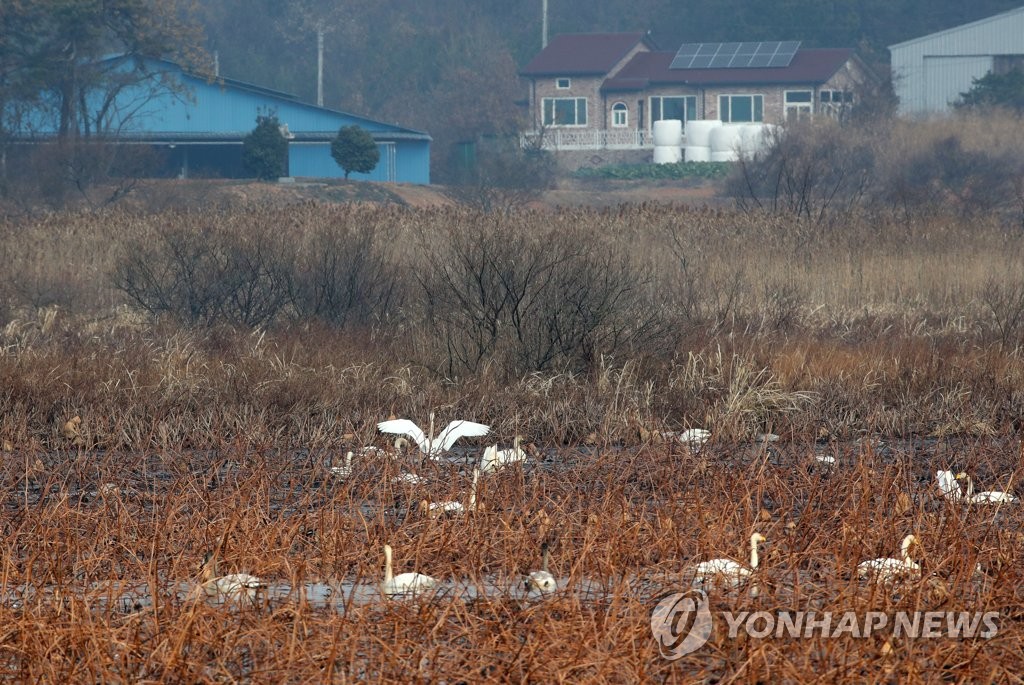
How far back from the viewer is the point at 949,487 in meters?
7.89

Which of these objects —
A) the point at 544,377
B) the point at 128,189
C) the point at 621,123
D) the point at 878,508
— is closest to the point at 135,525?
the point at 878,508

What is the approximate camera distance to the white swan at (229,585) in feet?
18.4

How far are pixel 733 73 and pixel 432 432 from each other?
55.0 meters

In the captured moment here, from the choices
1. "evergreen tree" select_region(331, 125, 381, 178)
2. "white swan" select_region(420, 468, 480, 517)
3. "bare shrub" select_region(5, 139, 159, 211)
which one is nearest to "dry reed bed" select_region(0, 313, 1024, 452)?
"white swan" select_region(420, 468, 480, 517)

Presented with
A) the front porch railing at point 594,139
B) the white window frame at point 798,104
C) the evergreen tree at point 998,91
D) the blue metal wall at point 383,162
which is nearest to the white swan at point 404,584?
the blue metal wall at point 383,162

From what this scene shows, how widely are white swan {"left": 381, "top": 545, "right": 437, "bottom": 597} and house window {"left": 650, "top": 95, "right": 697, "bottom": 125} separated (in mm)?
59579

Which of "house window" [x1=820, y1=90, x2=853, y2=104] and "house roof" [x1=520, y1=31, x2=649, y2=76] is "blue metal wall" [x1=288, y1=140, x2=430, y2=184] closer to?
"house roof" [x1=520, y1=31, x2=649, y2=76]

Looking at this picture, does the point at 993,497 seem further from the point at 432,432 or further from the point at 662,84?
the point at 662,84

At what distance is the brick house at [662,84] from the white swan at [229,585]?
2112 inches

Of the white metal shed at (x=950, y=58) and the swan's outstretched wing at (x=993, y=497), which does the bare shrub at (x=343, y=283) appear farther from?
the white metal shed at (x=950, y=58)

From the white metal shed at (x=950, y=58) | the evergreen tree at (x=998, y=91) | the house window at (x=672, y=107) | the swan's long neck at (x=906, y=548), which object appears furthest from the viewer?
the house window at (x=672, y=107)

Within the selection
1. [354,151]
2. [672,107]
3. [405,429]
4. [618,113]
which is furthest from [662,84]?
[405,429]

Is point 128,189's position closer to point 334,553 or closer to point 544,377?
point 544,377

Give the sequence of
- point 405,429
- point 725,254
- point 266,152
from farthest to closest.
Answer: point 266,152
point 725,254
point 405,429
